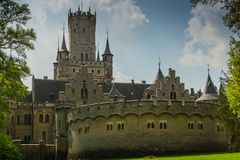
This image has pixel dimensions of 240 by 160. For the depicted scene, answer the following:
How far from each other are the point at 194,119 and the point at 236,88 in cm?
1867

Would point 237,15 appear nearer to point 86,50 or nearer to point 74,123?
point 74,123

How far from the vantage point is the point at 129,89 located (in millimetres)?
79438

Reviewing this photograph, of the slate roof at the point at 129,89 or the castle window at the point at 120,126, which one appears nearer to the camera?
the castle window at the point at 120,126

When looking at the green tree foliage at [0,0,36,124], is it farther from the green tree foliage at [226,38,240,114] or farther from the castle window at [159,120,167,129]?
the castle window at [159,120,167,129]

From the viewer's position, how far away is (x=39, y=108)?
7369 cm

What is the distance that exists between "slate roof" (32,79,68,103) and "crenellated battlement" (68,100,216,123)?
21039 millimetres

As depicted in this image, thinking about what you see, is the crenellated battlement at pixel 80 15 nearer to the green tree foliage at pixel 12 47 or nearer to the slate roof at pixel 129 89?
the slate roof at pixel 129 89

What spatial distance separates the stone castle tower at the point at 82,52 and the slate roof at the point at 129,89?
1459cm

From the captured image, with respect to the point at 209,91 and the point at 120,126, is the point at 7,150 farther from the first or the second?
the point at 209,91

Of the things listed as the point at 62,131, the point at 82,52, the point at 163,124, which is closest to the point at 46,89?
the point at 62,131

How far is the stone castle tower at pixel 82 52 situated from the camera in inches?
3738

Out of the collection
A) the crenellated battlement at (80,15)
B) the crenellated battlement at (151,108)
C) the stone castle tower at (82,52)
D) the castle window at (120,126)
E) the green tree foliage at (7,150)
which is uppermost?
the crenellated battlement at (80,15)

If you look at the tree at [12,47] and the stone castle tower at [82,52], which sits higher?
the stone castle tower at [82,52]

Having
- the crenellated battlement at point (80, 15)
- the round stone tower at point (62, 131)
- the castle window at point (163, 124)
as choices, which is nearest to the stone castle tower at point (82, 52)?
the crenellated battlement at point (80, 15)
